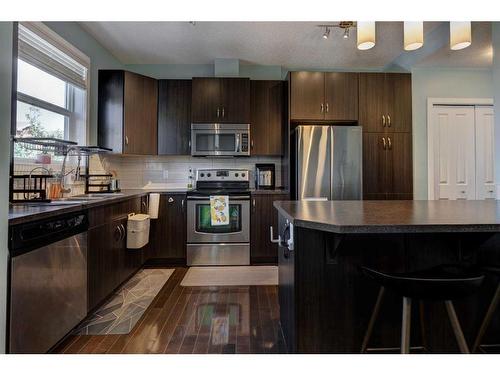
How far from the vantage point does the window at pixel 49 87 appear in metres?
2.29

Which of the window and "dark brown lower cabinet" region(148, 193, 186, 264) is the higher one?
the window

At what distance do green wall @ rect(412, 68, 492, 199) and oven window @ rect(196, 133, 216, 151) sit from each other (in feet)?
8.90

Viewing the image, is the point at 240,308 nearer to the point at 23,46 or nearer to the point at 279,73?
the point at 23,46

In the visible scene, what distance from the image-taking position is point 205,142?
12.2ft

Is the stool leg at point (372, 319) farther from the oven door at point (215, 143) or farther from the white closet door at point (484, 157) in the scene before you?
the white closet door at point (484, 157)

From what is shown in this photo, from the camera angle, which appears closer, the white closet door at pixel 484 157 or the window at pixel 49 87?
the window at pixel 49 87

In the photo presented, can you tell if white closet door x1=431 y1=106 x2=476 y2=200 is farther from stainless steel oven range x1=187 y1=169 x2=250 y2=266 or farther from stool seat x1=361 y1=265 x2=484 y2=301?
stool seat x1=361 y1=265 x2=484 y2=301

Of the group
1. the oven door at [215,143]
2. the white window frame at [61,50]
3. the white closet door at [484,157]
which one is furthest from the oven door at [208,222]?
the white closet door at [484,157]

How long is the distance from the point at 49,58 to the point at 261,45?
7.28 feet

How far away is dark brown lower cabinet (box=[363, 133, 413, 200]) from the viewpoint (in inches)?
141

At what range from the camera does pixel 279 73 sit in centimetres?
414

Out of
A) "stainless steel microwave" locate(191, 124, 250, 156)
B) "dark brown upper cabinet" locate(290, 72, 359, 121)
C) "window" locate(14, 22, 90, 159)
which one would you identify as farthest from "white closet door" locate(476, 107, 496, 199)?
"window" locate(14, 22, 90, 159)

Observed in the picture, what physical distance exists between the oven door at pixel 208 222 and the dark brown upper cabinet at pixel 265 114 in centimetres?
82
